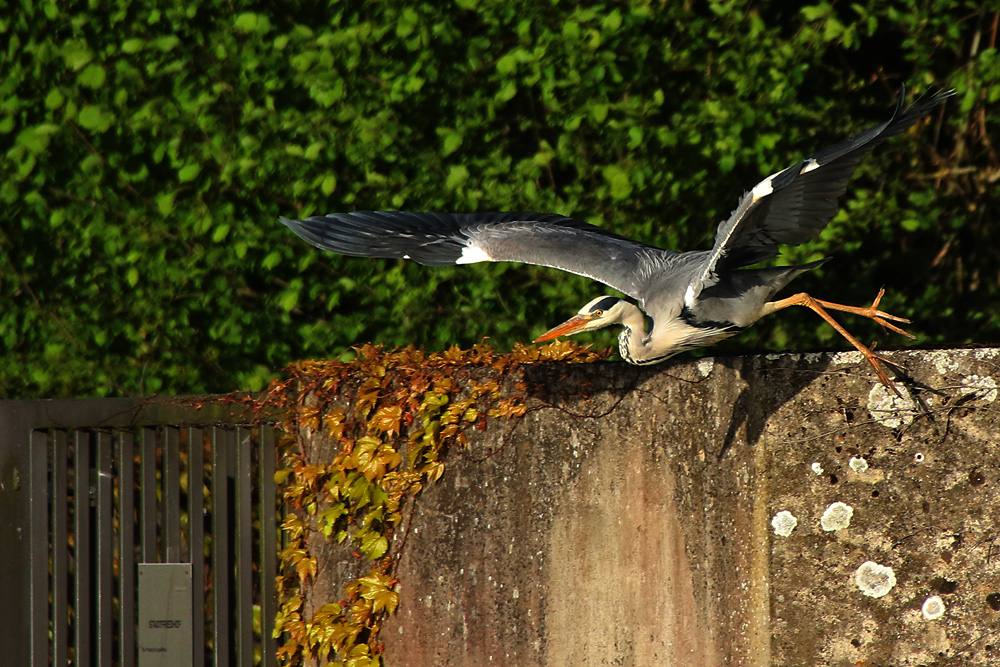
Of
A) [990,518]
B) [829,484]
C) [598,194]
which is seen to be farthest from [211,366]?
[990,518]

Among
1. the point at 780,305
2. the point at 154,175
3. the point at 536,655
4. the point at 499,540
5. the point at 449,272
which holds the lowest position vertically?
the point at 536,655

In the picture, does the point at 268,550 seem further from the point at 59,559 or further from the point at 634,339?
the point at 634,339

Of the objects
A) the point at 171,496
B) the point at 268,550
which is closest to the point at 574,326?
the point at 268,550

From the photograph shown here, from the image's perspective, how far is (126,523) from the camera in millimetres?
4070

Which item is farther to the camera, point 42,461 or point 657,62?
point 657,62

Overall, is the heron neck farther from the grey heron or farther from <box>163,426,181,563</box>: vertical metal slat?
<box>163,426,181,563</box>: vertical metal slat

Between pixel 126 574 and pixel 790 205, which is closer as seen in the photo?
pixel 790 205

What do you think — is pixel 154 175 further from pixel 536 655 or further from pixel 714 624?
pixel 714 624

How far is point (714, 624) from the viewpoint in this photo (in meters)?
3.03

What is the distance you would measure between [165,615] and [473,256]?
1.82 m

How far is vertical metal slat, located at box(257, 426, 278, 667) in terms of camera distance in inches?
156

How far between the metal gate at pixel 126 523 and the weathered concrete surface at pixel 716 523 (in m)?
0.68

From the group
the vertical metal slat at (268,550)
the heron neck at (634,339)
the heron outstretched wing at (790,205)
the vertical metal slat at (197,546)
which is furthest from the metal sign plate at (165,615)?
the heron outstretched wing at (790,205)

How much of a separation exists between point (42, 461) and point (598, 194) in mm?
2715
